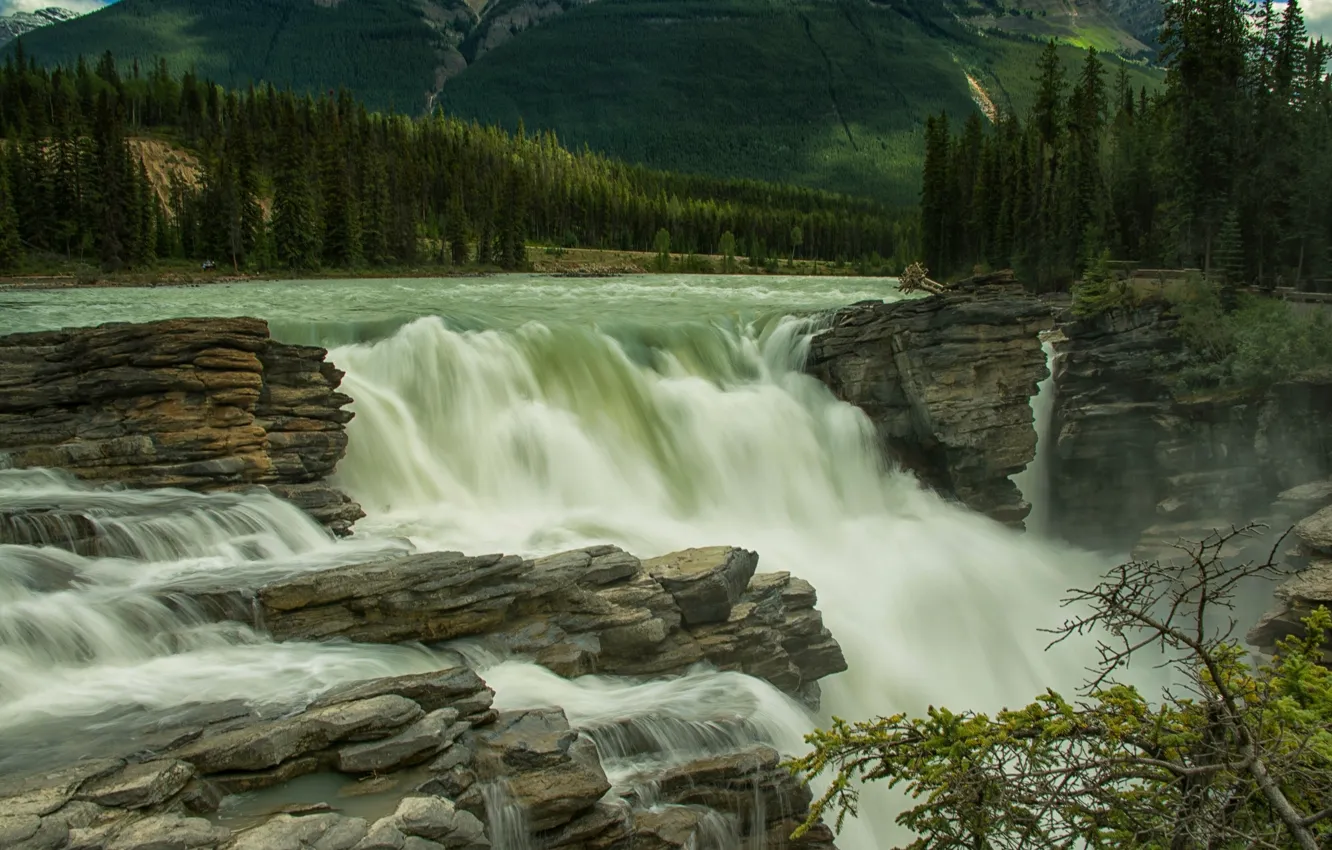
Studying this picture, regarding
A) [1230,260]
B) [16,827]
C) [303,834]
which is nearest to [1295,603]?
[303,834]

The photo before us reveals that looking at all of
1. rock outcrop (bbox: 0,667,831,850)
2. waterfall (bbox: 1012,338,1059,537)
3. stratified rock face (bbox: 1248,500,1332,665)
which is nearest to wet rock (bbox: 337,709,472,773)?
rock outcrop (bbox: 0,667,831,850)

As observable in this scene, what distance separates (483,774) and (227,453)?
10694mm

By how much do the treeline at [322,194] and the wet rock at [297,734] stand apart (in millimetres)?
73580

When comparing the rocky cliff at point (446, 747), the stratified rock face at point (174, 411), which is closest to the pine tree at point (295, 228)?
the stratified rock face at point (174, 411)

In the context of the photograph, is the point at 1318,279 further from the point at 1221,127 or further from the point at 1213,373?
the point at 1213,373

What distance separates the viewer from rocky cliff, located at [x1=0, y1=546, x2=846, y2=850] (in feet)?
25.8

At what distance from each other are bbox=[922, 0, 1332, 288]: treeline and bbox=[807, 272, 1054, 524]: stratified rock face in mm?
14898

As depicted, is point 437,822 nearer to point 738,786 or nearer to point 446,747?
point 446,747

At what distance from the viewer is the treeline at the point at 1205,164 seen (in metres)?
40.4

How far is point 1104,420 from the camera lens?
1212 inches

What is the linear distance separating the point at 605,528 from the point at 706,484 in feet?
16.8

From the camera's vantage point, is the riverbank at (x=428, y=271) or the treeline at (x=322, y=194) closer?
the riverbank at (x=428, y=271)

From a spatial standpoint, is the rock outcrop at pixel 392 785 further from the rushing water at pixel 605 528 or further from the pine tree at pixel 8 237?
the pine tree at pixel 8 237

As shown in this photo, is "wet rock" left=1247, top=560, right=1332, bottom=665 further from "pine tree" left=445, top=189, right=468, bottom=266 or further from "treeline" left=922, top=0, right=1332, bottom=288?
"pine tree" left=445, top=189, right=468, bottom=266
